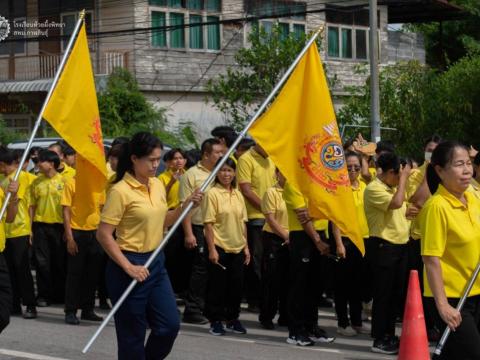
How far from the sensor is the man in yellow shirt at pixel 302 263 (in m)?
9.95

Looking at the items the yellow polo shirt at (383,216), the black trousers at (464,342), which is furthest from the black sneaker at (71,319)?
the black trousers at (464,342)

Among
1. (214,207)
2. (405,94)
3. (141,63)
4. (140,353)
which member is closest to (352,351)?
(214,207)

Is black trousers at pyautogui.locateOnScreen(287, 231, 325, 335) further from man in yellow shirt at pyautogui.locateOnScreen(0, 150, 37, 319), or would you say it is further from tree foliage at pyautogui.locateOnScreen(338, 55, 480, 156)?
tree foliage at pyautogui.locateOnScreen(338, 55, 480, 156)

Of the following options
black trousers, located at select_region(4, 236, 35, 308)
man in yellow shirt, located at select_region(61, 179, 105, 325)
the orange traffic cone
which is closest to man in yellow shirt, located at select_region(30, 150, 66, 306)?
black trousers, located at select_region(4, 236, 35, 308)

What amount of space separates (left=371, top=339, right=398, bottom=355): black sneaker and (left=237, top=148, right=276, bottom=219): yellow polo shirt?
2752 millimetres

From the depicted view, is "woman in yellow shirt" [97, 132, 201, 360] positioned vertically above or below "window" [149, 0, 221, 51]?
below

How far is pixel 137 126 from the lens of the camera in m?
27.3

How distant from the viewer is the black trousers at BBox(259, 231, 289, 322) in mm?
10977

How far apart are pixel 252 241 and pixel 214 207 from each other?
1.56 m

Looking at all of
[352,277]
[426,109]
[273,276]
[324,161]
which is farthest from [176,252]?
[426,109]

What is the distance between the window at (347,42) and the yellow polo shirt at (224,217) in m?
24.4

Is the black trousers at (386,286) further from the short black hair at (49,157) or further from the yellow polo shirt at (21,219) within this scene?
the short black hair at (49,157)

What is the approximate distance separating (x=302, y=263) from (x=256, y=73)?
17904 mm

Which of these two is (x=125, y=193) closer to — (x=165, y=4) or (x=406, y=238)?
(x=406, y=238)
